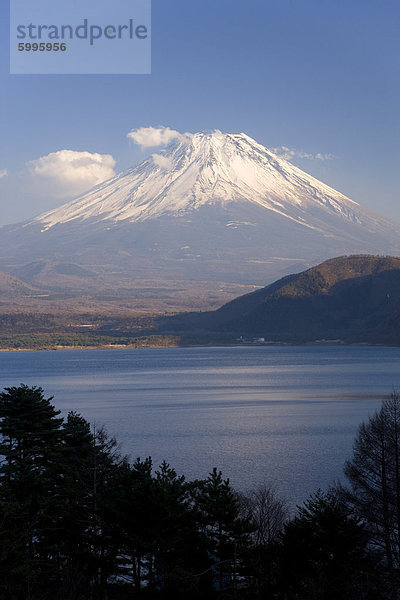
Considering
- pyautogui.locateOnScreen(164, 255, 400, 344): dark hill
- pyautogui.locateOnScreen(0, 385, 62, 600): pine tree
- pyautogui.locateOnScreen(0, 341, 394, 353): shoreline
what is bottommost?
pyautogui.locateOnScreen(0, 385, 62, 600): pine tree

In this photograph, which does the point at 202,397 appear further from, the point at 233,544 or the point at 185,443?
the point at 233,544

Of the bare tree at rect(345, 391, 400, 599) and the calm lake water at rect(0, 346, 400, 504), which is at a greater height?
the bare tree at rect(345, 391, 400, 599)

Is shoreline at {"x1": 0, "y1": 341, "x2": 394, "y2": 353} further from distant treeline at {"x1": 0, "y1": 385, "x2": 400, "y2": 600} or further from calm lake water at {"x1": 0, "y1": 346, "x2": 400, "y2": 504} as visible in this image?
distant treeline at {"x1": 0, "y1": 385, "x2": 400, "y2": 600}

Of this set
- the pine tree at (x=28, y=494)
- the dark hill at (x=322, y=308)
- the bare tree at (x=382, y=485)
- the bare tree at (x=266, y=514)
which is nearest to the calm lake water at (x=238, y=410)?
the bare tree at (x=266, y=514)

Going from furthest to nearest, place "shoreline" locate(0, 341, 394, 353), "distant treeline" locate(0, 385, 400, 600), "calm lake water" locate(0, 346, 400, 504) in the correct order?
1. "shoreline" locate(0, 341, 394, 353)
2. "calm lake water" locate(0, 346, 400, 504)
3. "distant treeline" locate(0, 385, 400, 600)

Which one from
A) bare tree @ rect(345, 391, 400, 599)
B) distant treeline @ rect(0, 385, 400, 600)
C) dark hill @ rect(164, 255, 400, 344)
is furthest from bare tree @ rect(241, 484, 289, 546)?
dark hill @ rect(164, 255, 400, 344)

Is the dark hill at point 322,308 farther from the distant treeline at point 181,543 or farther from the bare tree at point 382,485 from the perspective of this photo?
the distant treeline at point 181,543
